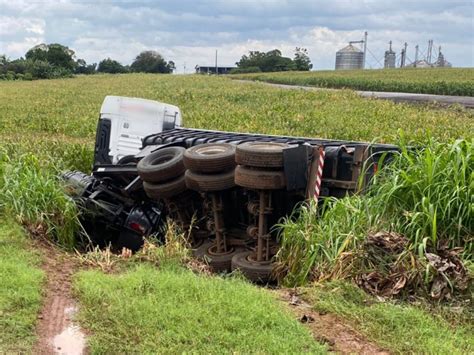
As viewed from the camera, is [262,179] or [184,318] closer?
[184,318]

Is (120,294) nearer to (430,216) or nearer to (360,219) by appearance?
(360,219)

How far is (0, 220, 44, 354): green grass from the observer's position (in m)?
3.07

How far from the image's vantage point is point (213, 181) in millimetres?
5805

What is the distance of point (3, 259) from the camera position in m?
4.48

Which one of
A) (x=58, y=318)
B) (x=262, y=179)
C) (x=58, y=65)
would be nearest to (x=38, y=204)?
(x=262, y=179)

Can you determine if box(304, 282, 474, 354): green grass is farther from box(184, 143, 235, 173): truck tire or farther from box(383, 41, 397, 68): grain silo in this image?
box(383, 41, 397, 68): grain silo

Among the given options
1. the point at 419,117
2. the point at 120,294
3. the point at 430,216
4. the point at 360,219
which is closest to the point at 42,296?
the point at 120,294

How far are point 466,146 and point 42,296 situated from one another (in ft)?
12.2

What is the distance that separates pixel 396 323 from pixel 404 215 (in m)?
1.19

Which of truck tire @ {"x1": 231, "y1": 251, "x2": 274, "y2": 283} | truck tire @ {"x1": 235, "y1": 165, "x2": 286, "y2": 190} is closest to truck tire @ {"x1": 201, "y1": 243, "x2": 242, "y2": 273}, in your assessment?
truck tire @ {"x1": 231, "y1": 251, "x2": 274, "y2": 283}

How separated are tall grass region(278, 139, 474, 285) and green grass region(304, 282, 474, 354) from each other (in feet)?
1.45

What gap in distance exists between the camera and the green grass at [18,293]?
3.07 m

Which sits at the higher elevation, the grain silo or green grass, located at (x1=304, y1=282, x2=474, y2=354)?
the grain silo

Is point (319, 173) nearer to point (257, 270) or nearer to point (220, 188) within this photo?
point (220, 188)
